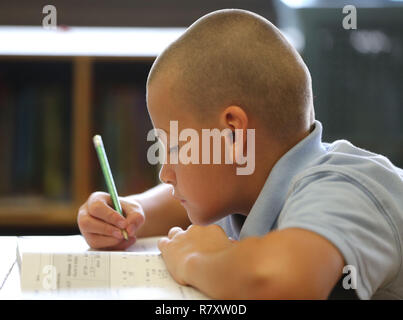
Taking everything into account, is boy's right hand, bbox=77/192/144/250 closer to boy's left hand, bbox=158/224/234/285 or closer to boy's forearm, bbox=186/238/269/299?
boy's left hand, bbox=158/224/234/285

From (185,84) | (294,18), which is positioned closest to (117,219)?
(185,84)

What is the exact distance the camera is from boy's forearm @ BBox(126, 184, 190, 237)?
1060mm

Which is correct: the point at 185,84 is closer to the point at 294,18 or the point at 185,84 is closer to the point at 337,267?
the point at 337,267

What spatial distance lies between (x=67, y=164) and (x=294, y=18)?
2.82 ft

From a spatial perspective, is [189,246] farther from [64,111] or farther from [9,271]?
[64,111]

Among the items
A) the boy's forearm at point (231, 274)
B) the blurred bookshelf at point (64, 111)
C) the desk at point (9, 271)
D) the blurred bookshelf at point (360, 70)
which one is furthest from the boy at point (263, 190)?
the blurred bookshelf at point (64, 111)

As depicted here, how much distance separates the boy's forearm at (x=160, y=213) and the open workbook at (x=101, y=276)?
287mm

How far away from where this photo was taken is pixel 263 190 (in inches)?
29.1

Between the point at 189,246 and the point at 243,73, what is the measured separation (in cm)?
23

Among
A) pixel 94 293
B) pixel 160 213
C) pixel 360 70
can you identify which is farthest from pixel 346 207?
pixel 360 70

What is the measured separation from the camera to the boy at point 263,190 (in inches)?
21.9

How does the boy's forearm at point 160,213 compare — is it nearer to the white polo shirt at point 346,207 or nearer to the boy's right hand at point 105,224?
the boy's right hand at point 105,224

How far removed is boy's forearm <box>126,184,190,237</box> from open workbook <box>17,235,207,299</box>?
287 millimetres

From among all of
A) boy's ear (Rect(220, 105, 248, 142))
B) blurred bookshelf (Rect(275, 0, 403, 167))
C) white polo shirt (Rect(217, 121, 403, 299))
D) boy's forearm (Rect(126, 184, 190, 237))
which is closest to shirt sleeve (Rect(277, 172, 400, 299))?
Answer: white polo shirt (Rect(217, 121, 403, 299))
